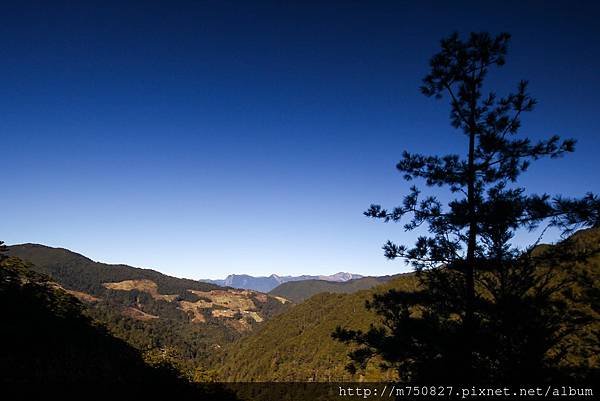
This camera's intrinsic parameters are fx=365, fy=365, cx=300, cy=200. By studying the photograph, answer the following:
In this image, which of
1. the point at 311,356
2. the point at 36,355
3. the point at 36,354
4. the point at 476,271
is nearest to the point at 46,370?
the point at 36,355

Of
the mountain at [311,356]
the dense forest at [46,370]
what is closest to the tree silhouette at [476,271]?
the dense forest at [46,370]

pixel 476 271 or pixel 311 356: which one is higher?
pixel 476 271

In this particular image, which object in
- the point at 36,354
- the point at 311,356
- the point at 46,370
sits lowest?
the point at 311,356

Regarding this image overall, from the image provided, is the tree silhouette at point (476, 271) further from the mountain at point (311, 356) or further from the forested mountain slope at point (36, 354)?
the mountain at point (311, 356)

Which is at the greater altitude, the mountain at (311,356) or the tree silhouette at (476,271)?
the tree silhouette at (476,271)

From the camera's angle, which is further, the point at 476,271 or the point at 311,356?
the point at 311,356

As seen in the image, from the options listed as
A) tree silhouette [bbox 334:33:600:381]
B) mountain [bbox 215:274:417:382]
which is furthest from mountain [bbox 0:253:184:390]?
mountain [bbox 215:274:417:382]

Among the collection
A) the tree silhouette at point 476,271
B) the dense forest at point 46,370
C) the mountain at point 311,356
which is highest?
the tree silhouette at point 476,271

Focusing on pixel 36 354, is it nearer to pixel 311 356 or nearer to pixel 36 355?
pixel 36 355

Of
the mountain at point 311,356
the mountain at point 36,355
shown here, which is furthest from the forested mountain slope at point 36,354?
the mountain at point 311,356

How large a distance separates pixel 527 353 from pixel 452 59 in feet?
28.7

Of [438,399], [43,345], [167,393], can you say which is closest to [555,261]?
[438,399]

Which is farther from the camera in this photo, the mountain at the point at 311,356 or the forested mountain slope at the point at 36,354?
the mountain at the point at 311,356

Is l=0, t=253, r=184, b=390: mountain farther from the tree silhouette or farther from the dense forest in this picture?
the tree silhouette
